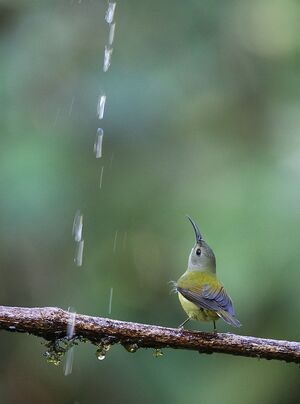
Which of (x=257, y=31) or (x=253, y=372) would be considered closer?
(x=253, y=372)

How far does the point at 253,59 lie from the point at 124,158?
120cm

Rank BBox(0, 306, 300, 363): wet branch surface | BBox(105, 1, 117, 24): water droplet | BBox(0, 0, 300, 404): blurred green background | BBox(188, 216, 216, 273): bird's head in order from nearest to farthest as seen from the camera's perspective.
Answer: BBox(0, 306, 300, 363): wet branch surface → BBox(188, 216, 216, 273): bird's head → BBox(0, 0, 300, 404): blurred green background → BBox(105, 1, 117, 24): water droplet

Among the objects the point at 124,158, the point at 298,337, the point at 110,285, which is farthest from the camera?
the point at 124,158

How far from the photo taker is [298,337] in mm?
4812

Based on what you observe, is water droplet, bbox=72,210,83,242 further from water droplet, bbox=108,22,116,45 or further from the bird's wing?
the bird's wing

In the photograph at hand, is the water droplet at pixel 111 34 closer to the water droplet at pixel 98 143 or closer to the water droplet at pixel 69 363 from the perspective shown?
the water droplet at pixel 98 143

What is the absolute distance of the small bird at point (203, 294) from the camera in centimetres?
282

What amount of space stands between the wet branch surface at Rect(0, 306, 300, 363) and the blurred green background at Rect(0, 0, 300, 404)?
2505 mm

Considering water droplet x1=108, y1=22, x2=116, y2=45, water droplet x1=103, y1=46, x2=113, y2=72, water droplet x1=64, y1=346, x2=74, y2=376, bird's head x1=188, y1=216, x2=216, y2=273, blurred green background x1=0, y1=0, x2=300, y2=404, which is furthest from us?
water droplet x1=108, y1=22, x2=116, y2=45

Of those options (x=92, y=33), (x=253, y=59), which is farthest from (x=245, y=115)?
(x=92, y=33)

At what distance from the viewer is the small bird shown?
282 cm

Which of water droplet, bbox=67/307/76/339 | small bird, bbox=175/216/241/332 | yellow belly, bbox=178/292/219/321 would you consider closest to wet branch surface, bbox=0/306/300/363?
water droplet, bbox=67/307/76/339

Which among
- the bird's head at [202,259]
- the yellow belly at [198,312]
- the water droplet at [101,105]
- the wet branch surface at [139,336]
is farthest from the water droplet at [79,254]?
the wet branch surface at [139,336]

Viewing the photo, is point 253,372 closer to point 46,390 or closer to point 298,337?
point 298,337
